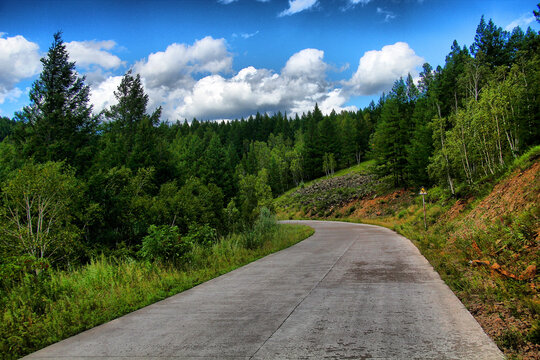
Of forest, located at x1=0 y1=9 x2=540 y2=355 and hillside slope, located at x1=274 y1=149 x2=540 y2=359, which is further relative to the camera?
forest, located at x1=0 y1=9 x2=540 y2=355

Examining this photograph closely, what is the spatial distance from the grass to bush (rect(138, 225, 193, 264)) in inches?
14.3

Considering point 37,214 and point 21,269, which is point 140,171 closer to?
point 37,214

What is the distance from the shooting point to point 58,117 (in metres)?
24.1

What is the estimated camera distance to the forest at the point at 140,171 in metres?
10.5

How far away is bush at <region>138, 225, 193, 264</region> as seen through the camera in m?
10.4

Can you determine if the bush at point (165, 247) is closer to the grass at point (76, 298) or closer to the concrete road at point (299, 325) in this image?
the grass at point (76, 298)

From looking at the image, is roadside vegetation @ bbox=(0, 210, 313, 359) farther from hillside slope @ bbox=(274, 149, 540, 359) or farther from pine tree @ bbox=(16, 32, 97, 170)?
pine tree @ bbox=(16, 32, 97, 170)

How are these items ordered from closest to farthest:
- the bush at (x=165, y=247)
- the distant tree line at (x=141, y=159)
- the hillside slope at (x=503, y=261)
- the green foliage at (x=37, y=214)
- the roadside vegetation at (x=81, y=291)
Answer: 1. the hillside slope at (x=503, y=261)
2. the roadside vegetation at (x=81, y=291)
3. the green foliage at (x=37, y=214)
4. the bush at (x=165, y=247)
5. the distant tree line at (x=141, y=159)

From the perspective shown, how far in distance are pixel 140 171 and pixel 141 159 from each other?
37.4 ft

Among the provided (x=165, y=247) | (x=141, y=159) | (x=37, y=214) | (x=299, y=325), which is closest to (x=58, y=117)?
(x=141, y=159)

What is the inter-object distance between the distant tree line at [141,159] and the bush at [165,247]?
289 centimetres

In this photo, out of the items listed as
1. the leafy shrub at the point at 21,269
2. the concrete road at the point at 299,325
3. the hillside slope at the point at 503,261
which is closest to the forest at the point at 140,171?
the leafy shrub at the point at 21,269

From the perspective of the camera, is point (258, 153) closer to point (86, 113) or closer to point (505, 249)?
point (86, 113)

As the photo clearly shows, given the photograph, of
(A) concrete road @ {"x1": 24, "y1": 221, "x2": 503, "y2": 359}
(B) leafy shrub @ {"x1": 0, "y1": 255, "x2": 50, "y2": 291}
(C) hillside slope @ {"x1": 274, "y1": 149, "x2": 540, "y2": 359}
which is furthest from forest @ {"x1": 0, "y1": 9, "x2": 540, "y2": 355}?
(C) hillside slope @ {"x1": 274, "y1": 149, "x2": 540, "y2": 359}
